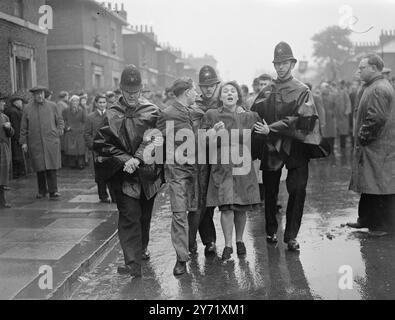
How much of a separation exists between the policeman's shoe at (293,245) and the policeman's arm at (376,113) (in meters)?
1.59

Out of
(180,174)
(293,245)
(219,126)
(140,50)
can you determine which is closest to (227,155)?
(219,126)

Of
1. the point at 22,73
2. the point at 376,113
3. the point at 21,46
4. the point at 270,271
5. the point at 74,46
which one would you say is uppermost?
the point at 74,46

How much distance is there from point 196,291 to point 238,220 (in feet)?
4.03

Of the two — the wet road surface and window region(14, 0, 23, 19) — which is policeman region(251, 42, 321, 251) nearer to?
the wet road surface

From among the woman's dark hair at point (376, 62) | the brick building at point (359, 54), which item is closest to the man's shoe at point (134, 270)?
the woman's dark hair at point (376, 62)

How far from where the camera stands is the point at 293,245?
567cm

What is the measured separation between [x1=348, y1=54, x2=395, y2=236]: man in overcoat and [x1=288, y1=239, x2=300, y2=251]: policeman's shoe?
3.98ft

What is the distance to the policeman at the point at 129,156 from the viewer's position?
4980 mm

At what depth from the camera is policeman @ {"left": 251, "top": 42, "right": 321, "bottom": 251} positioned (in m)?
5.57

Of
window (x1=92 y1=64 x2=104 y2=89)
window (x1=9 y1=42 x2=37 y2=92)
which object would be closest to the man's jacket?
Result: window (x1=9 y1=42 x2=37 y2=92)

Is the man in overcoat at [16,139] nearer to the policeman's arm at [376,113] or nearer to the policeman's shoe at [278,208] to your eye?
the policeman's shoe at [278,208]

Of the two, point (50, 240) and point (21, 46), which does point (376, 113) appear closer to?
point (50, 240)

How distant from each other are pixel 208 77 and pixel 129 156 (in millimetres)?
1320

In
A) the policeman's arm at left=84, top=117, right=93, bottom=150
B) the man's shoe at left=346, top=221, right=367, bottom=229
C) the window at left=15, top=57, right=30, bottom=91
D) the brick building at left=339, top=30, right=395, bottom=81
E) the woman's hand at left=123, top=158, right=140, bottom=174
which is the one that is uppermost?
the brick building at left=339, top=30, right=395, bottom=81
